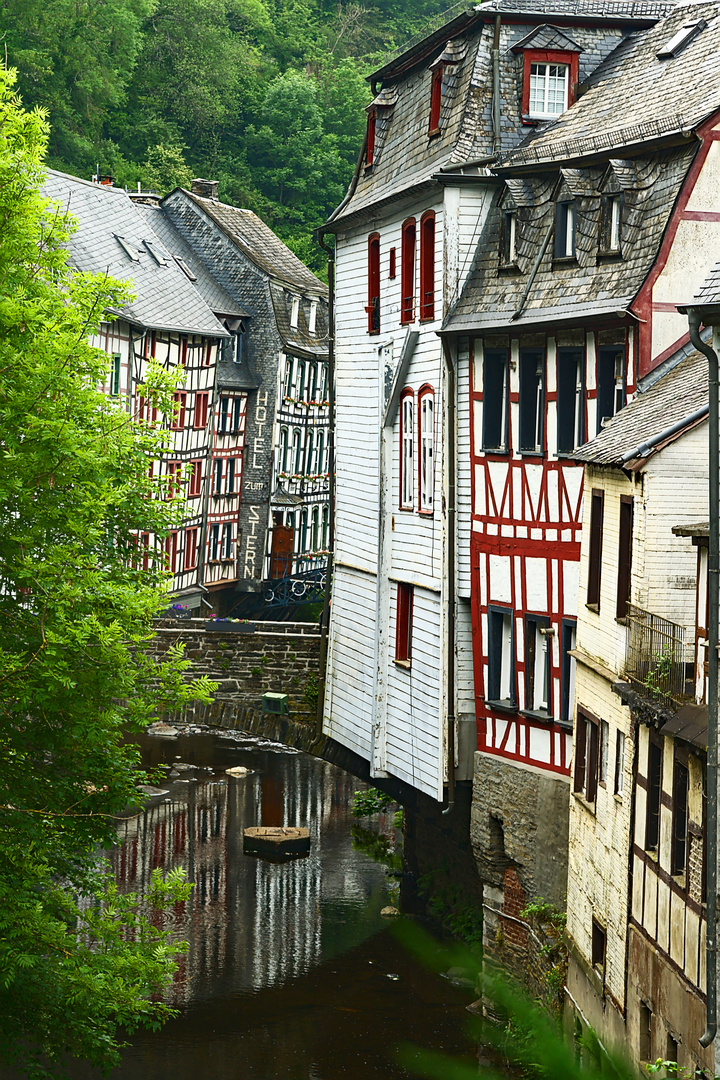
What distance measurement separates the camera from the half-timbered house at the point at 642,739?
13.2 meters

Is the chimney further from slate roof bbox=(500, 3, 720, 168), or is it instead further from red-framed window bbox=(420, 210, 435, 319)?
slate roof bbox=(500, 3, 720, 168)

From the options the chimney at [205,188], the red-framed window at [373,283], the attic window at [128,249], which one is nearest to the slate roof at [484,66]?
the red-framed window at [373,283]

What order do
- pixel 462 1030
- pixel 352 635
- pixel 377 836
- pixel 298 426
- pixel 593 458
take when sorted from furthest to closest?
pixel 298 426, pixel 377 836, pixel 352 635, pixel 462 1030, pixel 593 458

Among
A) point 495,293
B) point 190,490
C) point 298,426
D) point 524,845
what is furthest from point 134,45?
point 524,845

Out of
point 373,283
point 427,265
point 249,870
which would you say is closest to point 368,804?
point 249,870

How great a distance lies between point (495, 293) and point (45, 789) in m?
10.7

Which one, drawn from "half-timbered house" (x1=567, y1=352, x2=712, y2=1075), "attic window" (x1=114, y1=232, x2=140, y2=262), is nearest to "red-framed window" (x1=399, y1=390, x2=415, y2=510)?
"half-timbered house" (x1=567, y1=352, x2=712, y2=1075)

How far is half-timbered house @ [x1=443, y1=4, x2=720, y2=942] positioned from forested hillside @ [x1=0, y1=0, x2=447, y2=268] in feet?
150

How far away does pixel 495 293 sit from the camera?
849 inches

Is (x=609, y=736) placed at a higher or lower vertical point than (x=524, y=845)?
higher

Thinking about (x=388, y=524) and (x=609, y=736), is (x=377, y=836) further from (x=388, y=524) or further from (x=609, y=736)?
(x=609, y=736)

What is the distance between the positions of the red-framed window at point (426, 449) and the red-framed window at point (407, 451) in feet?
1.16

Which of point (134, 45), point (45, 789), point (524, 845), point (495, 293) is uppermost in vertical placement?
point (134, 45)

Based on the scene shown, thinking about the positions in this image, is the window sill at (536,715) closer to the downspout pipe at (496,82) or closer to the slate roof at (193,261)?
the downspout pipe at (496,82)
